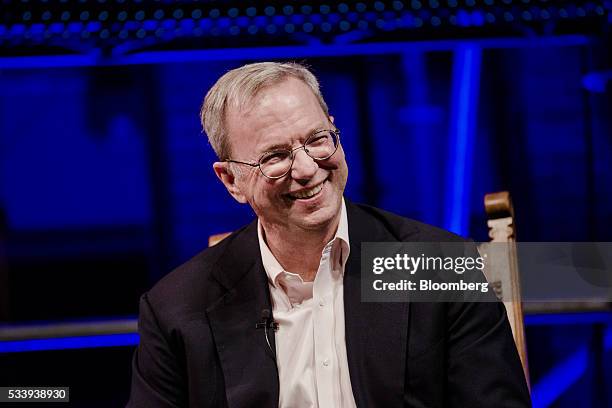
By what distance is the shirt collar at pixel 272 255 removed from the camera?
158 centimetres

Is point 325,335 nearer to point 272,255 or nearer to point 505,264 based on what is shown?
point 272,255

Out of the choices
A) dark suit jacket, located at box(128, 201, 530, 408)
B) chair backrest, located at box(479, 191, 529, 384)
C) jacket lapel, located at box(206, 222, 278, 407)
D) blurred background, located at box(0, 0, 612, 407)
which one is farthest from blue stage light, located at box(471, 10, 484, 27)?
jacket lapel, located at box(206, 222, 278, 407)

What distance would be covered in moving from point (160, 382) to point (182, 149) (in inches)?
39.6

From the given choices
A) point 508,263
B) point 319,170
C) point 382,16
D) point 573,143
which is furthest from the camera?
point 573,143

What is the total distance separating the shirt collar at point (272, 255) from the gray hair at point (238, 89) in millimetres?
231

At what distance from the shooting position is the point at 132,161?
7.80 feet

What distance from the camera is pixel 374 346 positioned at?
1484mm

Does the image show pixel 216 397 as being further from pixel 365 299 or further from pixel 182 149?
pixel 182 149

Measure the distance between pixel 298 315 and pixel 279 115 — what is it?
0.45 m

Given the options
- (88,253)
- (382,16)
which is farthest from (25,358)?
(382,16)

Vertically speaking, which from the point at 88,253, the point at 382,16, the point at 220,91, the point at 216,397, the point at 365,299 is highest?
the point at 382,16

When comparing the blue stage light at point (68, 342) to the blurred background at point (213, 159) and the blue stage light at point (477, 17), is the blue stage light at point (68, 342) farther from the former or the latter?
the blue stage light at point (477, 17)

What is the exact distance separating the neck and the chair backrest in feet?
1.42

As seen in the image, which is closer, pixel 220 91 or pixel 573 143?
pixel 220 91
